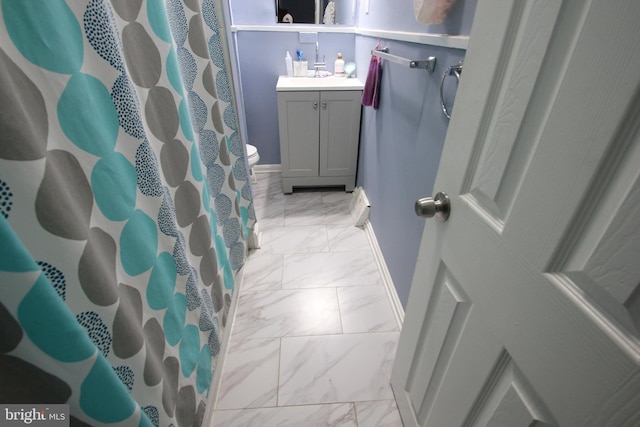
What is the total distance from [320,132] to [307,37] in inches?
34.3

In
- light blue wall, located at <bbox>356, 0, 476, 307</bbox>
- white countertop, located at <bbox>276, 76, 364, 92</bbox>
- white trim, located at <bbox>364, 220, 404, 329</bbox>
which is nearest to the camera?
light blue wall, located at <bbox>356, 0, 476, 307</bbox>

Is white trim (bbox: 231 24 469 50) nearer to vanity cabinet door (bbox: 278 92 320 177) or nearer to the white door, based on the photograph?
the white door

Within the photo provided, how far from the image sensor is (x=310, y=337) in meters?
1.39

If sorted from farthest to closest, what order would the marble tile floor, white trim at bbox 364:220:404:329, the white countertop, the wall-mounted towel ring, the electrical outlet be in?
the electrical outlet → the white countertop → white trim at bbox 364:220:404:329 → the marble tile floor → the wall-mounted towel ring

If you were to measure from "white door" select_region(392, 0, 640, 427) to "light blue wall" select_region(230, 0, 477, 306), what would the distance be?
45 cm

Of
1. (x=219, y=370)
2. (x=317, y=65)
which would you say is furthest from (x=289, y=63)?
(x=219, y=370)

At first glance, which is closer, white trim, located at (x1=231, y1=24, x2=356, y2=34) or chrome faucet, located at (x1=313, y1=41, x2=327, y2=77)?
white trim, located at (x1=231, y1=24, x2=356, y2=34)

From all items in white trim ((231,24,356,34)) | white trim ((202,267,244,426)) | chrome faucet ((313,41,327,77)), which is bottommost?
white trim ((202,267,244,426))

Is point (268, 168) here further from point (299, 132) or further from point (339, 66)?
point (339, 66)

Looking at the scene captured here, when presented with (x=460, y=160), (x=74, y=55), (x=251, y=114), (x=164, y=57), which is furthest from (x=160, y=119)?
(x=251, y=114)

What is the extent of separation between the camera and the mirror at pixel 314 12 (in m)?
2.38

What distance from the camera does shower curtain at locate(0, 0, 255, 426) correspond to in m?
0.37

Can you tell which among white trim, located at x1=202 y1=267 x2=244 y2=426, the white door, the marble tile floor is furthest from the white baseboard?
the white door

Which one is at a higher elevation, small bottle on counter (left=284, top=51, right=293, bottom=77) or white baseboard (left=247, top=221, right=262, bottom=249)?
small bottle on counter (left=284, top=51, right=293, bottom=77)
